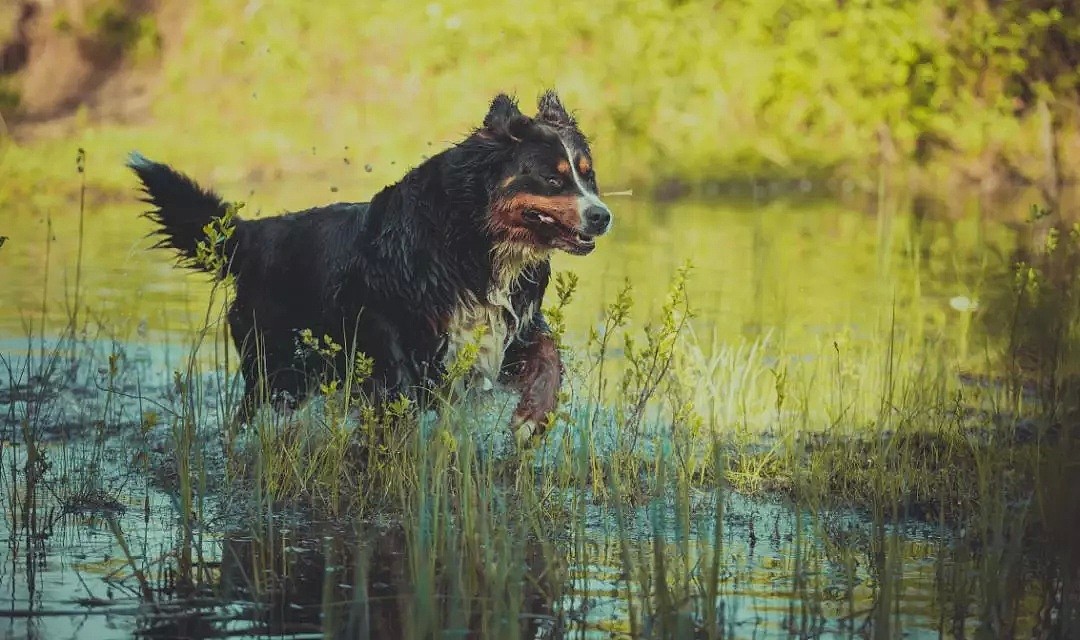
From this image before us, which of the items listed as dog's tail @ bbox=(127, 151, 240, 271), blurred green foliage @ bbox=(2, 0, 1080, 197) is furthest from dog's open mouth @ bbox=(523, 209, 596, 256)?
blurred green foliage @ bbox=(2, 0, 1080, 197)

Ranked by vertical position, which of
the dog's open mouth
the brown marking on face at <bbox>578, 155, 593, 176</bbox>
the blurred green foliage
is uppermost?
the blurred green foliage

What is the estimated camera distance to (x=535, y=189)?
620cm

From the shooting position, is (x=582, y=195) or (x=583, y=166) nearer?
(x=582, y=195)

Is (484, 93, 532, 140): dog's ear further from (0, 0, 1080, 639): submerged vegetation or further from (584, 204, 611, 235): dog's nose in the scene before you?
(0, 0, 1080, 639): submerged vegetation

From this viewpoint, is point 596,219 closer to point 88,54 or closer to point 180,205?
point 180,205

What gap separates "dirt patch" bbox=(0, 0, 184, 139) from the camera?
23.0 metres

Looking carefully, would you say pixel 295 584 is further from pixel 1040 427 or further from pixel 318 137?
pixel 318 137

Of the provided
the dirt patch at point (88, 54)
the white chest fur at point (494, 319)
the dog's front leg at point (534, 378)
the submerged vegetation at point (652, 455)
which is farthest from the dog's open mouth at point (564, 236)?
the dirt patch at point (88, 54)

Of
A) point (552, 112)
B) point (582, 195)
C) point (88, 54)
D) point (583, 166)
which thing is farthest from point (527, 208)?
point (88, 54)

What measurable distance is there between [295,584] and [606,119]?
1386 cm

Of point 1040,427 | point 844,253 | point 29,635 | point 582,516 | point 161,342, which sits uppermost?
point 844,253

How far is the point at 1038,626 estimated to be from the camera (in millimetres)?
4195

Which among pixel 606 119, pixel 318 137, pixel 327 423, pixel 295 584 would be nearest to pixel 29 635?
pixel 295 584

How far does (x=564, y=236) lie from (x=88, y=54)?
19.3 meters
